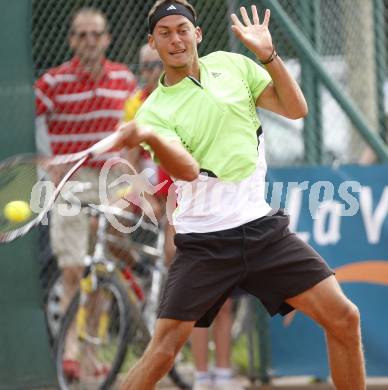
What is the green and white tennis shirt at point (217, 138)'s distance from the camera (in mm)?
5023

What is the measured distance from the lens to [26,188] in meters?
5.40

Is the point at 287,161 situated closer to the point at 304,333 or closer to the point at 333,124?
the point at 333,124

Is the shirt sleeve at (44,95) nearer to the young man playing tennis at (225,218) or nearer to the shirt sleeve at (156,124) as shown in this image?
the young man playing tennis at (225,218)

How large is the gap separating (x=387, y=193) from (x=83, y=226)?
5.89ft

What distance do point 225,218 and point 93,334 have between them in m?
2.02

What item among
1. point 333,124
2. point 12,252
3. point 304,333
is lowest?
point 304,333

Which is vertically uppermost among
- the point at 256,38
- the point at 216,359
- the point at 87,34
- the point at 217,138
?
the point at 256,38

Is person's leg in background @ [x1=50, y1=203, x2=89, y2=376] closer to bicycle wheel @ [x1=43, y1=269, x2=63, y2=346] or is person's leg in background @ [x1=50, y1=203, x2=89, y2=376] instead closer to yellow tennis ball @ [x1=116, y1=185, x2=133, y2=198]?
bicycle wheel @ [x1=43, y1=269, x2=63, y2=346]

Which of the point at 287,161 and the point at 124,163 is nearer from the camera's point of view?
the point at 124,163

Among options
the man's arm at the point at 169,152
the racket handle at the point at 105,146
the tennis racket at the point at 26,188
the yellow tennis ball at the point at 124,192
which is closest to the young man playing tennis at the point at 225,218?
the man's arm at the point at 169,152

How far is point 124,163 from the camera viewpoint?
263 inches

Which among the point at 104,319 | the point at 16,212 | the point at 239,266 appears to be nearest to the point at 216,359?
the point at 104,319

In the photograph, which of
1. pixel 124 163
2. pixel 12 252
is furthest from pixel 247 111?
pixel 12 252

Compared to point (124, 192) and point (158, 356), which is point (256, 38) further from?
point (124, 192)
